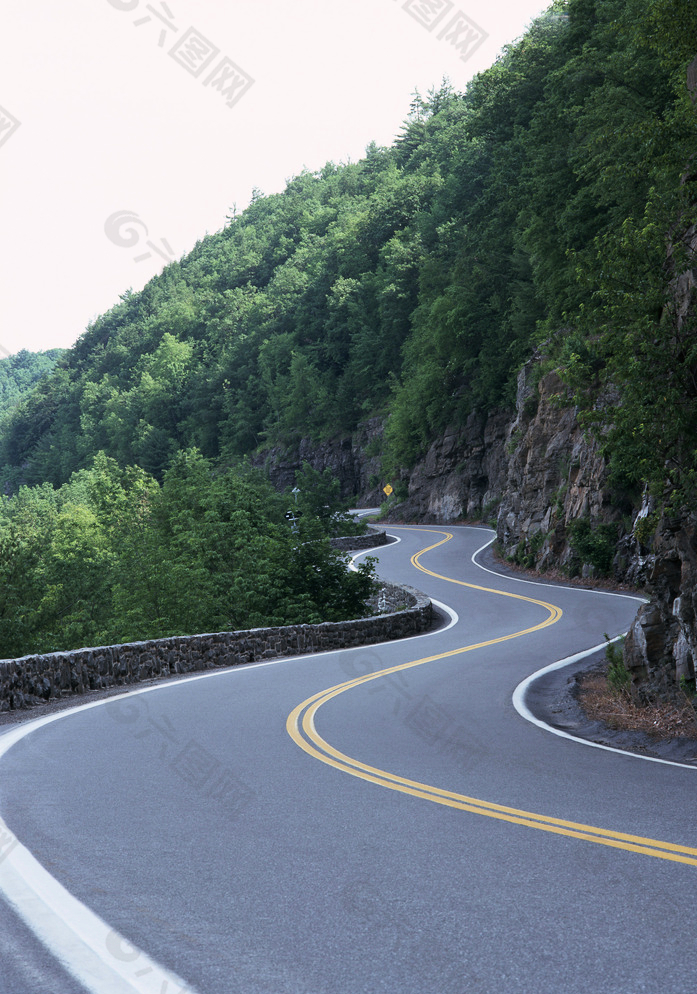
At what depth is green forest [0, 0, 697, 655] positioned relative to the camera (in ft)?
39.3

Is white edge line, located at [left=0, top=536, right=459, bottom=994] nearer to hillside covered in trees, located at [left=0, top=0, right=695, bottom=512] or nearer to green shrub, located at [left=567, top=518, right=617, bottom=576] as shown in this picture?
hillside covered in trees, located at [left=0, top=0, right=695, bottom=512]

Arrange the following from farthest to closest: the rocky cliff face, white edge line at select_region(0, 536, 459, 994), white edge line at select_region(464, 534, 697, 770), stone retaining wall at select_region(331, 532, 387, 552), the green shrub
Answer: stone retaining wall at select_region(331, 532, 387, 552) < the green shrub < the rocky cliff face < white edge line at select_region(464, 534, 697, 770) < white edge line at select_region(0, 536, 459, 994)

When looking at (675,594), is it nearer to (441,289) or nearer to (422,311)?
(441,289)

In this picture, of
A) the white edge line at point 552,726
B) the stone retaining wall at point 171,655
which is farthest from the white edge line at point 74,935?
the stone retaining wall at point 171,655

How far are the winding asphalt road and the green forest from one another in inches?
189

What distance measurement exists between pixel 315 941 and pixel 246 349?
106453 millimetres

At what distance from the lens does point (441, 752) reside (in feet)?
28.6

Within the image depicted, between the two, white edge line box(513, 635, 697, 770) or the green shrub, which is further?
the green shrub

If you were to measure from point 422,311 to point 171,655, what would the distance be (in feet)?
193

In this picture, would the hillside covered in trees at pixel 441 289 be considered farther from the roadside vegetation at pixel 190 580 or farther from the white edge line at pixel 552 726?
the roadside vegetation at pixel 190 580

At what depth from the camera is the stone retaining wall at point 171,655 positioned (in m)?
12.1

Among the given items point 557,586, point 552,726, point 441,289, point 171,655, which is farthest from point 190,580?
point 441,289

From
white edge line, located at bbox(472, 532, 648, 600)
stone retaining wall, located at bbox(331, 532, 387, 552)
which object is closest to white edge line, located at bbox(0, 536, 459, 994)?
white edge line, located at bbox(472, 532, 648, 600)

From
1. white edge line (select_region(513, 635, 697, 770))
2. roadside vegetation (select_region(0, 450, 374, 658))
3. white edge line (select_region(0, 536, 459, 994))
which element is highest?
white edge line (select_region(513, 635, 697, 770))
